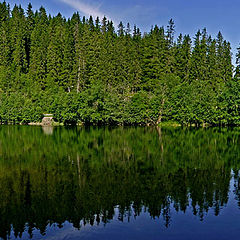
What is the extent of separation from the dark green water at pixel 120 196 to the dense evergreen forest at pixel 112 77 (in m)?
31.7

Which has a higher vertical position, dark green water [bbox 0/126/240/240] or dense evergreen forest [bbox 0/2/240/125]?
dense evergreen forest [bbox 0/2/240/125]

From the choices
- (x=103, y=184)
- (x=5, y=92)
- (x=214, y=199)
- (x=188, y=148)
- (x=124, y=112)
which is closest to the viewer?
(x=214, y=199)

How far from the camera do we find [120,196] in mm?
12383

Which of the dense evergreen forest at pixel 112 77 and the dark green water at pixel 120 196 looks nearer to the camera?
the dark green water at pixel 120 196

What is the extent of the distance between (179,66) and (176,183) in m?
60.3

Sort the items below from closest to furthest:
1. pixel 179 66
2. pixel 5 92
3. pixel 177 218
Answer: pixel 177 218, pixel 5 92, pixel 179 66

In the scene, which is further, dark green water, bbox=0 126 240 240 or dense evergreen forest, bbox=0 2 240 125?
dense evergreen forest, bbox=0 2 240 125

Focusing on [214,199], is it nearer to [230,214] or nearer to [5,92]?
[230,214]

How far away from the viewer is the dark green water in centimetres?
959

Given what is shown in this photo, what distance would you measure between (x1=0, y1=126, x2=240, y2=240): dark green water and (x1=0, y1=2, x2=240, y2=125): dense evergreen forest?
104 feet

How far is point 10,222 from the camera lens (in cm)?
999

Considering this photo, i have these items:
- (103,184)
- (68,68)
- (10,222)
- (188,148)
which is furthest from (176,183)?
(68,68)

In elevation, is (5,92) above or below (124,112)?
above

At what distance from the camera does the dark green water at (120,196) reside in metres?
9.59
